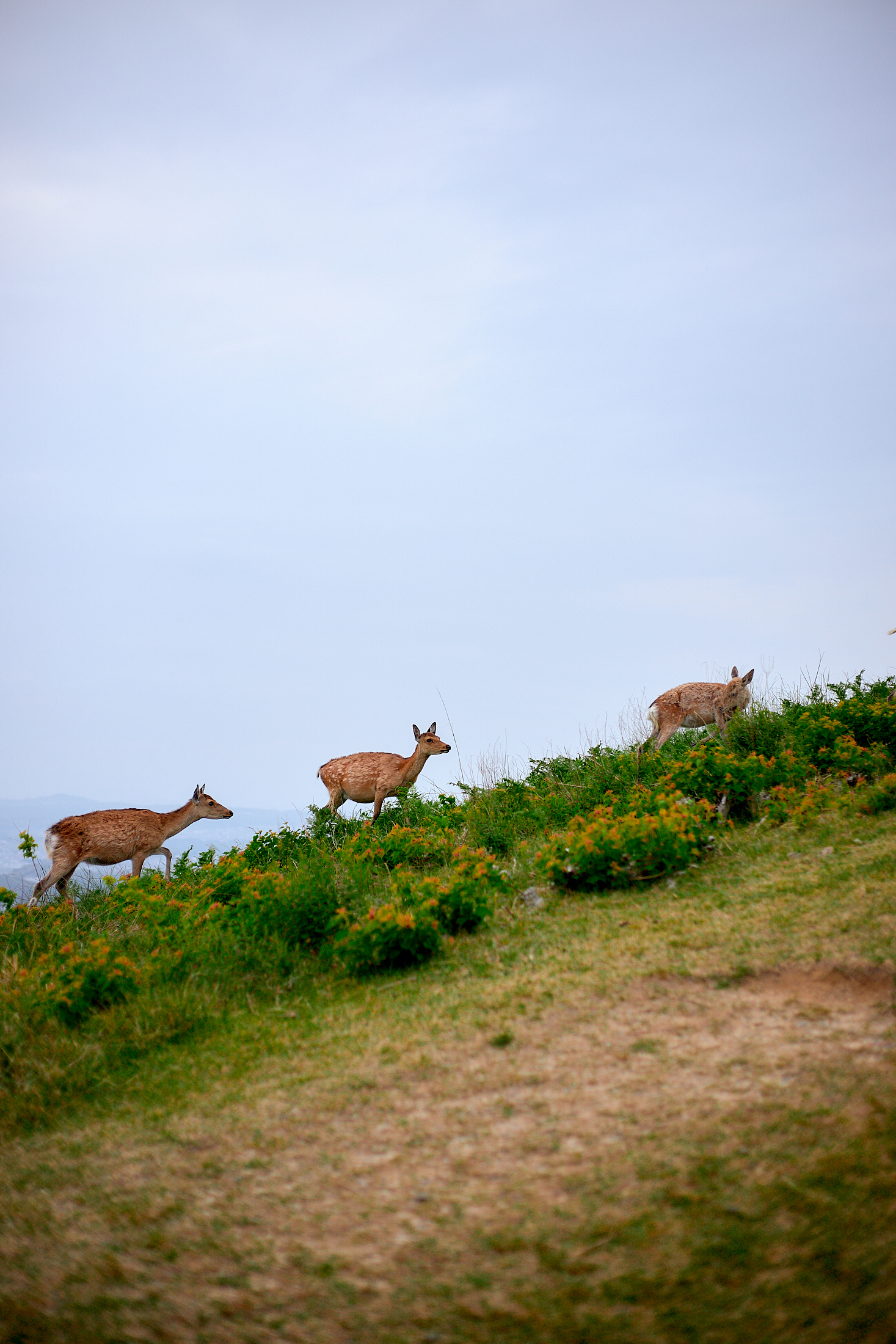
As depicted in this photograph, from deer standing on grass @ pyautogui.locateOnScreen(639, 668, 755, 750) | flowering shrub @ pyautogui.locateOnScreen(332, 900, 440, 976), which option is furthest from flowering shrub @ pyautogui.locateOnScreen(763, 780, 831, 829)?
deer standing on grass @ pyautogui.locateOnScreen(639, 668, 755, 750)

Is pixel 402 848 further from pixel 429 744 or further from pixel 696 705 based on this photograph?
pixel 696 705

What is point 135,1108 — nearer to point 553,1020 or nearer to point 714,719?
point 553,1020

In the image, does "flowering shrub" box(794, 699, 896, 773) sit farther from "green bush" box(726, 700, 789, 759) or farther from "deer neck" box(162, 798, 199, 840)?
"deer neck" box(162, 798, 199, 840)

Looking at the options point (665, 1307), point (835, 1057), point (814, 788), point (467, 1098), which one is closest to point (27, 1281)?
point (467, 1098)

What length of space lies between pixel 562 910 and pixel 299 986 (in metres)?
2.12

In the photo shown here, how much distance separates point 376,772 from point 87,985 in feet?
26.1

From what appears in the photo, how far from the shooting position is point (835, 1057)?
168 inches

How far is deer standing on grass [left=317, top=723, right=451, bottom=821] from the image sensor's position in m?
14.3

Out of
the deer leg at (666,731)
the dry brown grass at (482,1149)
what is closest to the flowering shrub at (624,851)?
the dry brown grass at (482,1149)

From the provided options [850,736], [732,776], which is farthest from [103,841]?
[850,736]

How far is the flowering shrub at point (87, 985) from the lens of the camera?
6.45 m

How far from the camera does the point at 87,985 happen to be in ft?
21.7

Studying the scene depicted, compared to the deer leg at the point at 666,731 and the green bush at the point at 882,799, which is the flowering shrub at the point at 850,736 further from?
the deer leg at the point at 666,731

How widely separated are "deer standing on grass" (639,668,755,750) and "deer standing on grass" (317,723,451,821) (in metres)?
3.54
